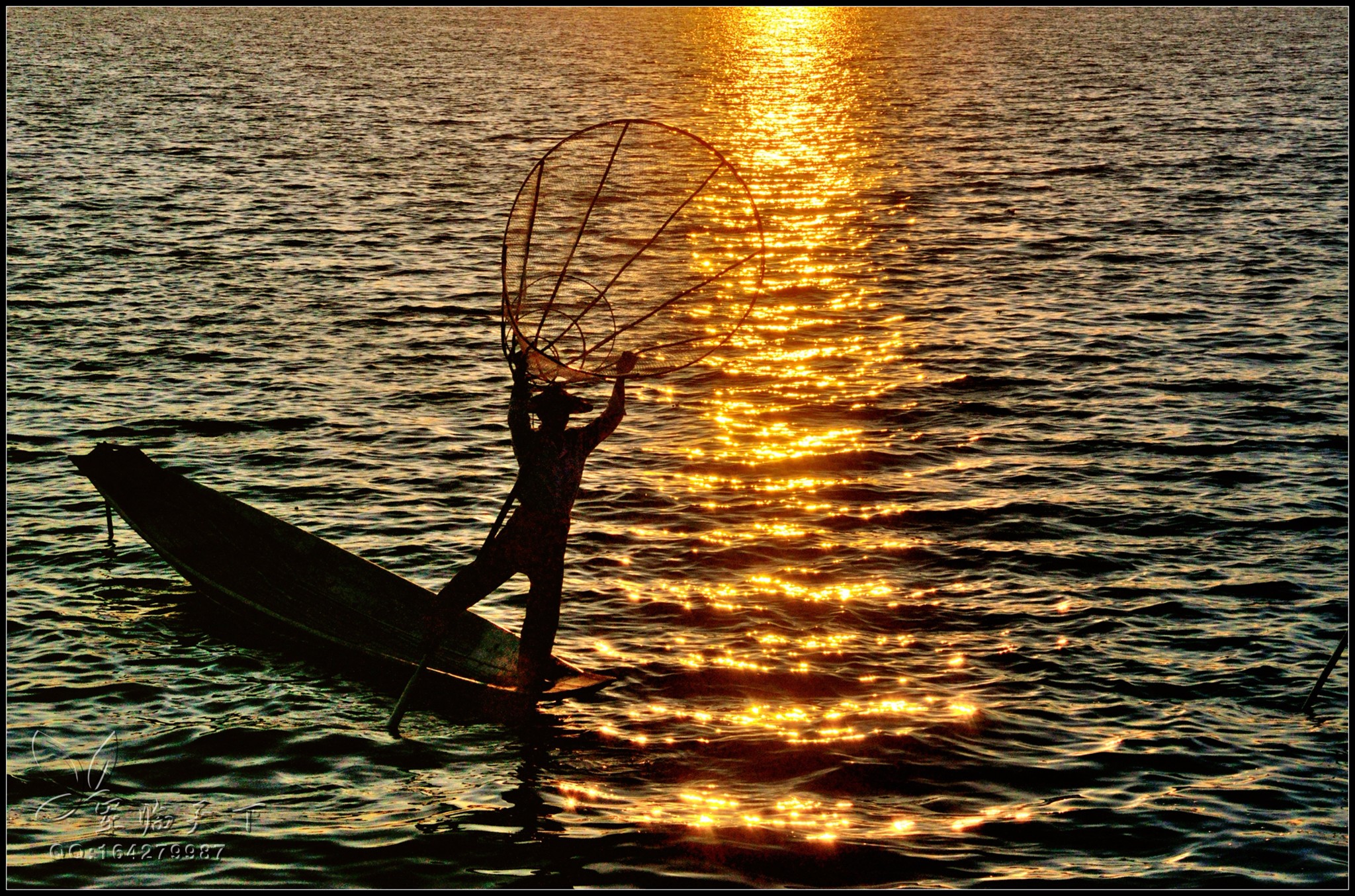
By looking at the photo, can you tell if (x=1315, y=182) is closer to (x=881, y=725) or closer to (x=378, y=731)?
(x=881, y=725)

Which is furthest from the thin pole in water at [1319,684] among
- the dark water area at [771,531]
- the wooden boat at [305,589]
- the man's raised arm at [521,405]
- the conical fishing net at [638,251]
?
the conical fishing net at [638,251]

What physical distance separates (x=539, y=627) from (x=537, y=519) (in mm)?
996

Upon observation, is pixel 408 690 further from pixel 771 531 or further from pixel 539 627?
pixel 771 531

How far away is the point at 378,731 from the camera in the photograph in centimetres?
1187

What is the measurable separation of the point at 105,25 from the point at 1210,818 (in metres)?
101

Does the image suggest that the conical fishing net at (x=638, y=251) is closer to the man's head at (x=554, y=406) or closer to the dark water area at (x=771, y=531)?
the dark water area at (x=771, y=531)

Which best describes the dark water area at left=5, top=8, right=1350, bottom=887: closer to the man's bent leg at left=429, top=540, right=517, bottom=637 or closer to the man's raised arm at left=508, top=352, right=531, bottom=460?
the man's bent leg at left=429, top=540, right=517, bottom=637

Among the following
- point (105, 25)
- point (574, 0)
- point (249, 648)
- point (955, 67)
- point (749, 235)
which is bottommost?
point (249, 648)

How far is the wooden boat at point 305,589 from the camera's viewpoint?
489 inches

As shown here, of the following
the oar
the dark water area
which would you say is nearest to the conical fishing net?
the dark water area

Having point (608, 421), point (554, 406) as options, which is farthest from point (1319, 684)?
point (554, 406)

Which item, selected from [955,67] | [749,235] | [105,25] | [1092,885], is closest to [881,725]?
[1092,885]

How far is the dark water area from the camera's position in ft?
34.7

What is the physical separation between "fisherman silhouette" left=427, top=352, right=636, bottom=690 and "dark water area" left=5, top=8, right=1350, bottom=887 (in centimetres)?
86
